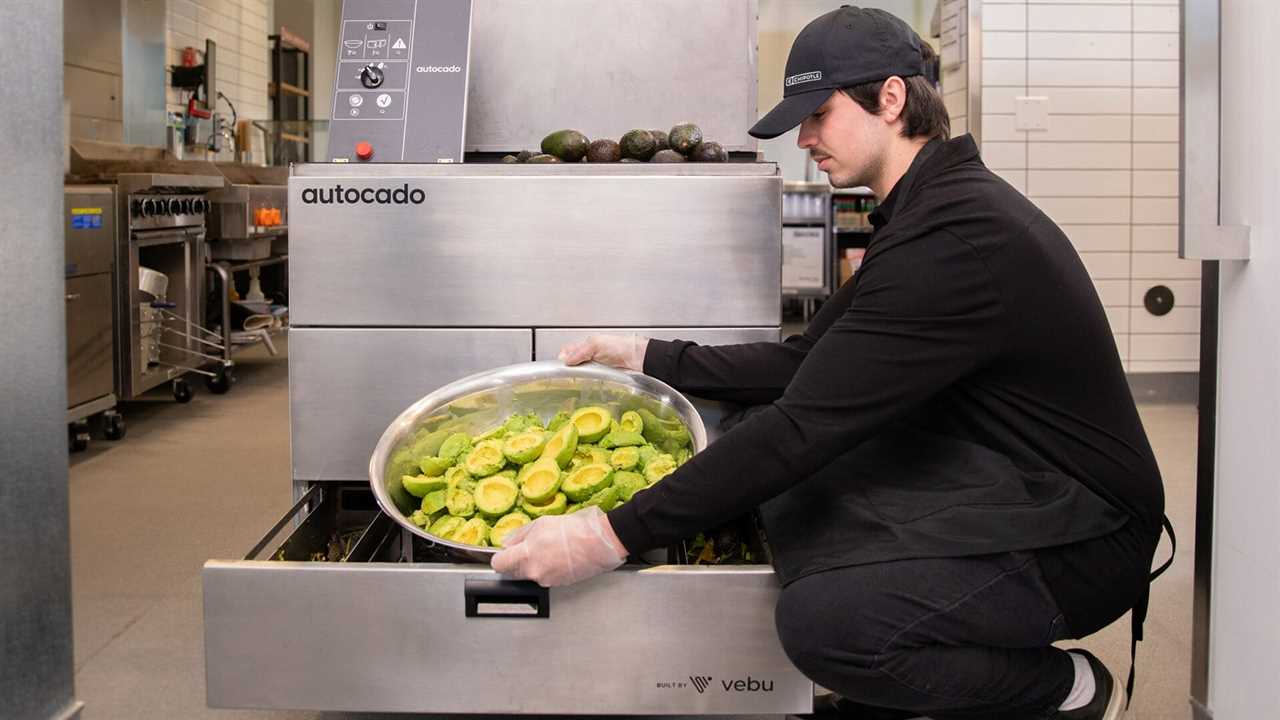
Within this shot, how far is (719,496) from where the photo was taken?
1.47m

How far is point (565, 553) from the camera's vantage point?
147 centimetres

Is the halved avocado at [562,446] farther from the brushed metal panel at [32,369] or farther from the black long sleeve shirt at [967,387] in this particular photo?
the brushed metal panel at [32,369]

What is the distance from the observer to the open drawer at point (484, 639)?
154 centimetres

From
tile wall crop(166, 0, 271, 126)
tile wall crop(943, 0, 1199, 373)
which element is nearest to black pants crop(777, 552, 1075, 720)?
tile wall crop(943, 0, 1199, 373)

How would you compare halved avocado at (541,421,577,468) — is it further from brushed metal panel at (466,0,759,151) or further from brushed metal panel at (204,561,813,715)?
brushed metal panel at (466,0,759,151)

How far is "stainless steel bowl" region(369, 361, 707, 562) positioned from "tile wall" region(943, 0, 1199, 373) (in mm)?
3757

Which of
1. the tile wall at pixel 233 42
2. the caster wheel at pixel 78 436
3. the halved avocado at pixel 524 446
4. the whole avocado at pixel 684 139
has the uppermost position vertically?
the tile wall at pixel 233 42

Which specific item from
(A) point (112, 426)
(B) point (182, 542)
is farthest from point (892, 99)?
(A) point (112, 426)

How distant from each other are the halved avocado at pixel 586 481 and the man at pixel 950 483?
0.57 ft

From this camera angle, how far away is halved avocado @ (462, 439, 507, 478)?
5.75ft

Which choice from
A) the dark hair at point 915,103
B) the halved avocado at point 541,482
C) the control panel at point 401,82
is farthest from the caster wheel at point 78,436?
the dark hair at point 915,103

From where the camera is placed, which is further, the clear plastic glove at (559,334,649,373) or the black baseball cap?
the clear plastic glove at (559,334,649,373)

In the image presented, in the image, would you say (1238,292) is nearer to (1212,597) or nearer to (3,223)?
(1212,597)

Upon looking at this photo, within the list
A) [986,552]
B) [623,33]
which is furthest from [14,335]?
[623,33]
